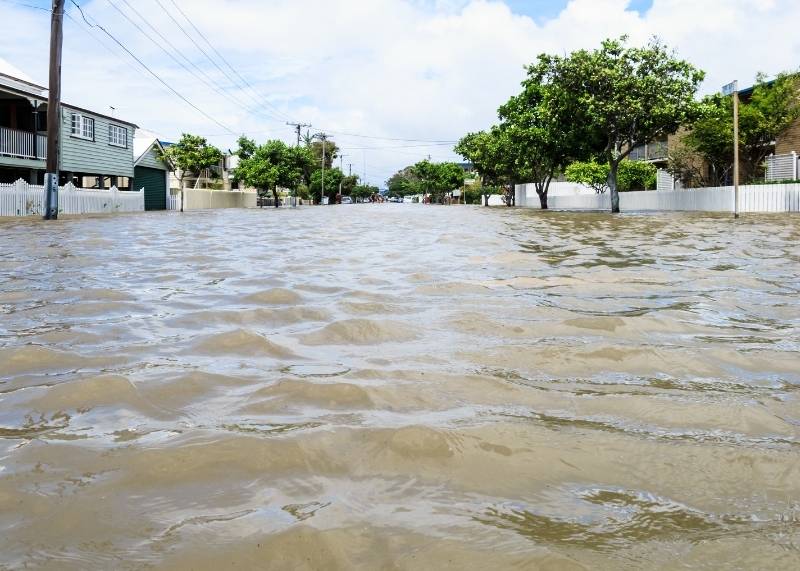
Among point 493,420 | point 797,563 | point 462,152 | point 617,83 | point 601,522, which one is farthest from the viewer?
point 462,152

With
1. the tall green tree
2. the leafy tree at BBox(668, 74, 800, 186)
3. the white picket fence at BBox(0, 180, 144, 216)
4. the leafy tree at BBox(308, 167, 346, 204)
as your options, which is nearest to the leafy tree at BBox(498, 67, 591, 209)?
the leafy tree at BBox(668, 74, 800, 186)

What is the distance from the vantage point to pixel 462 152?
61.0 meters

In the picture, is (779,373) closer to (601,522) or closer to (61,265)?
(601,522)

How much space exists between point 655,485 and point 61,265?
7.76 meters

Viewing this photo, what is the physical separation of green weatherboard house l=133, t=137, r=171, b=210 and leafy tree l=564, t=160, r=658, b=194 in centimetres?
2794

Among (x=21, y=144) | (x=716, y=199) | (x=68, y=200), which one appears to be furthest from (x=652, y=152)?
(x=21, y=144)

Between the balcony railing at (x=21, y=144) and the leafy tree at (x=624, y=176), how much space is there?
33660mm

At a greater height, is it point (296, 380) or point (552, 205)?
point (552, 205)

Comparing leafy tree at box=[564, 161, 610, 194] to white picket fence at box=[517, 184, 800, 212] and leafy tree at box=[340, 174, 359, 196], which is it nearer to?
white picket fence at box=[517, 184, 800, 212]

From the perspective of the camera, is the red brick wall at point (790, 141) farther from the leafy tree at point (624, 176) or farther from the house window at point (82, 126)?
the house window at point (82, 126)

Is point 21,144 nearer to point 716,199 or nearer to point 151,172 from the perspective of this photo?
point 151,172

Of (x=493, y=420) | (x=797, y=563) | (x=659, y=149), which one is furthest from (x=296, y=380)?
(x=659, y=149)

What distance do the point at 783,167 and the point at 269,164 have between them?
1578 inches

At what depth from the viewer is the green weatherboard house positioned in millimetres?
40438
